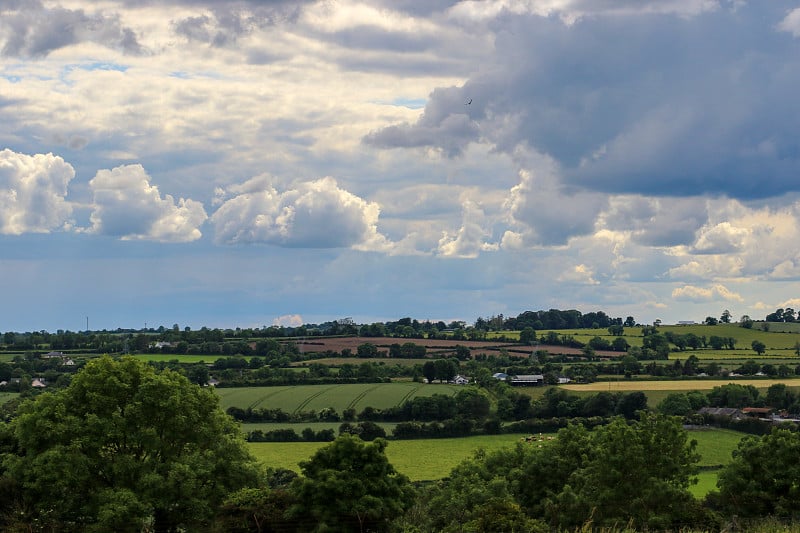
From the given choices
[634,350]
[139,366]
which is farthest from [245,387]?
[139,366]

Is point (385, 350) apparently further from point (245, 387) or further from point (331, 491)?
point (331, 491)

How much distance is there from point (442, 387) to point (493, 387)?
6.97m

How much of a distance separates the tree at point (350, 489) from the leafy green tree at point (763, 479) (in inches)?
707

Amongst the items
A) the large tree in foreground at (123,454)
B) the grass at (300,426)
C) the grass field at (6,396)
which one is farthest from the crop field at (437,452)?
the grass field at (6,396)

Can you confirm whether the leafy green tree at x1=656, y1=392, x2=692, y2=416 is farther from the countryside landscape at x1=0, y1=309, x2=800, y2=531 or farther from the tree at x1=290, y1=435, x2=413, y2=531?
the tree at x1=290, y1=435, x2=413, y2=531

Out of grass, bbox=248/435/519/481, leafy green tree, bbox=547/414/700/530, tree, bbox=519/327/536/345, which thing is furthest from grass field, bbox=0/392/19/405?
tree, bbox=519/327/536/345

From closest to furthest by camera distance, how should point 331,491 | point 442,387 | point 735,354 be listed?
point 331,491
point 442,387
point 735,354

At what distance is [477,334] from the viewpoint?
648 feet

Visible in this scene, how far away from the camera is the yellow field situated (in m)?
121

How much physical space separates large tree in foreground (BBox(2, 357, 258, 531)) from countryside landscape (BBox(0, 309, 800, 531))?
0.38 feet

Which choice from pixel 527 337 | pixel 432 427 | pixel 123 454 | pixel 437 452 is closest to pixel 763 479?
pixel 123 454

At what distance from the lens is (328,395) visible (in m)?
121

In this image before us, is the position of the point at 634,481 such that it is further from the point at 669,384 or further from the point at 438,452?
the point at 669,384

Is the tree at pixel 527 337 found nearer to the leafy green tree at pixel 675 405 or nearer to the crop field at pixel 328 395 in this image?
the crop field at pixel 328 395
